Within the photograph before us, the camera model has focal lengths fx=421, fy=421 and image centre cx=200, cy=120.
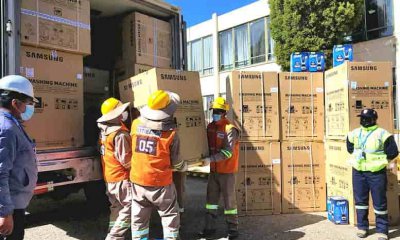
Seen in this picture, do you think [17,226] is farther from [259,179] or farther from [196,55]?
[196,55]

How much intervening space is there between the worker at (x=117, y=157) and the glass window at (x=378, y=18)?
35.6ft

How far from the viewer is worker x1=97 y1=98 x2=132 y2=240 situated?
4535mm

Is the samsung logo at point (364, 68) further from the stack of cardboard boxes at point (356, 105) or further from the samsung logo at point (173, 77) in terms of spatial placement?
the samsung logo at point (173, 77)

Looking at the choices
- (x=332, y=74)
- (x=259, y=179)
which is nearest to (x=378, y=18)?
(x=332, y=74)


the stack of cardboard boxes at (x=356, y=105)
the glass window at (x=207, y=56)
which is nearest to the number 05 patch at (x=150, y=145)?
the stack of cardboard boxes at (x=356, y=105)

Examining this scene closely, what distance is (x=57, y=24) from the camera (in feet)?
15.4

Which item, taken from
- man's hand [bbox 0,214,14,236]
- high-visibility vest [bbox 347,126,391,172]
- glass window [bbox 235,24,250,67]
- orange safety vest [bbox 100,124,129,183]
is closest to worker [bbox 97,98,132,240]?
orange safety vest [bbox 100,124,129,183]

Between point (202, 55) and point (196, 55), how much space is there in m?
0.58

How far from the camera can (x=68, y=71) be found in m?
4.85

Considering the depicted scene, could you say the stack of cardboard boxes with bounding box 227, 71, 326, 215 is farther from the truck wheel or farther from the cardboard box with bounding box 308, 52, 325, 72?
the truck wheel

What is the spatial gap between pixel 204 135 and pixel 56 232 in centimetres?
247

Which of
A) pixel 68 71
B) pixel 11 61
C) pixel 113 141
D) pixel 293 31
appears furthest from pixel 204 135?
pixel 293 31

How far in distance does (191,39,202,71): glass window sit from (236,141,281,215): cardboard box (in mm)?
15191

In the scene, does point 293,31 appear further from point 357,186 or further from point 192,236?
point 192,236
